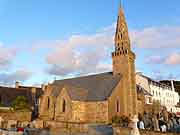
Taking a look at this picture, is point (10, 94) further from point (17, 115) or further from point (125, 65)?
point (125, 65)

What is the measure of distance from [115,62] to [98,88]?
663cm

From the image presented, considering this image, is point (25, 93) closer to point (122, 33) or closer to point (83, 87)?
point (83, 87)

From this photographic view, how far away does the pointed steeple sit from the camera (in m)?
55.8

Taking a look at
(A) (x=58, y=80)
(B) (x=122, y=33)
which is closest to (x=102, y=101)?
(B) (x=122, y=33)

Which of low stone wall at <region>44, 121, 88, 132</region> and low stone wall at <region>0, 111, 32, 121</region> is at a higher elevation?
low stone wall at <region>0, 111, 32, 121</region>

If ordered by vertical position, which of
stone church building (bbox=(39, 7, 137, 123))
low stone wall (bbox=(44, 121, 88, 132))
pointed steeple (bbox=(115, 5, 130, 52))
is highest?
pointed steeple (bbox=(115, 5, 130, 52))

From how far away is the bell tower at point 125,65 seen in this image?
174 ft

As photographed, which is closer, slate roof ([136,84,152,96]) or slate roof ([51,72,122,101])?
slate roof ([51,72,122,101])

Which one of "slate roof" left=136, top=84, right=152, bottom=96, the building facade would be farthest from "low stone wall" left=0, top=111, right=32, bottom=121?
the building facade

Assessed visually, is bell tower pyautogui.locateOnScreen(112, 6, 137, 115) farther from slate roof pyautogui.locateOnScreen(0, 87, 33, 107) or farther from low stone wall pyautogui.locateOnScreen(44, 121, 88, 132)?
low stone wall pyautogui.locateOnScreen(44, 121, 88, 132)

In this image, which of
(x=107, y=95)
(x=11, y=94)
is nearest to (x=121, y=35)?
(x=107, y=95)

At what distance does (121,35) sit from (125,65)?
7.32 m

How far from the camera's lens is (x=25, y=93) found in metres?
63.9

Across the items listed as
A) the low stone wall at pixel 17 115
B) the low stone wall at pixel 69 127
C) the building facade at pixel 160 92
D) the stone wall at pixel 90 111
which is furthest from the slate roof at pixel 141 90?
the low stone wall at pixel 69 127
